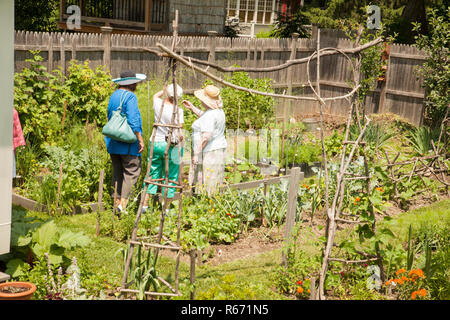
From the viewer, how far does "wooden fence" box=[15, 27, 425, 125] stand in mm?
10281

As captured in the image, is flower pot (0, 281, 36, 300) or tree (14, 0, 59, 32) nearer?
flower pot (0, 281, 36, 300)

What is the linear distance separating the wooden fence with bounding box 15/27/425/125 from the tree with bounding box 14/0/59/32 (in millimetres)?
7933

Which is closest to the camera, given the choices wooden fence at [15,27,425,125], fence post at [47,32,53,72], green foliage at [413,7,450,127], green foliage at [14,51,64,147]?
green foliage at [14,51,64,147]

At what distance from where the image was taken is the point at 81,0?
19625 millimetres

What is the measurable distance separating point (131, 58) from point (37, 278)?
24.8ft

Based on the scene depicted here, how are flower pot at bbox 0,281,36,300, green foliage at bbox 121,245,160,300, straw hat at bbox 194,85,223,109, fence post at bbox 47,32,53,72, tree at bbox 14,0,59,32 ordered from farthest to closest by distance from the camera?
1. tree at bbox 14,0,59,32
2. fence post at bbox 47,32,53,72
3. straw hat at bbox 194,85,223,109
4. green foliage at bbox 121,245,160,300
5. flower pot at bbox 0,281,36,300

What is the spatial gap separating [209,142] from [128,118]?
3.68 ft

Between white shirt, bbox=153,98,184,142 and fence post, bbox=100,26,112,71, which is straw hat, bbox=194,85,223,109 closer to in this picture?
white shirt, bbox=153,98,184,142

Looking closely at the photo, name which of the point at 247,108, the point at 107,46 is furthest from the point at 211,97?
the point at 107,46

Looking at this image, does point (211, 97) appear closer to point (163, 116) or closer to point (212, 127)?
point (212, 127)

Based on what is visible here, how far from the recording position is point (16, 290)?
14.9 ft

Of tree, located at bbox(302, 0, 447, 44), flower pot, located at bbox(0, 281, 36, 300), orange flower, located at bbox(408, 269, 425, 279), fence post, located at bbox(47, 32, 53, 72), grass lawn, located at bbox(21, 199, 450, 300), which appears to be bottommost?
grass lawn, located at bbox(21, 199, 450, 300)

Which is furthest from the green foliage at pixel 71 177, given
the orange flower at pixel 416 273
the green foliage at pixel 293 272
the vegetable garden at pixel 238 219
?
the orange flower at pixel 416 273

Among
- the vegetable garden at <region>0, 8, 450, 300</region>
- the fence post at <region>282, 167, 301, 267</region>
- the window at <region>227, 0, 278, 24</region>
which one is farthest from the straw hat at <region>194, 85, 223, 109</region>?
the window at <region>227, 0, 278, 24</region>
